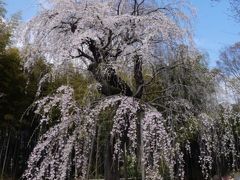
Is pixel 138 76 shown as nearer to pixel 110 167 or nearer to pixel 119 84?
pixel 119 84

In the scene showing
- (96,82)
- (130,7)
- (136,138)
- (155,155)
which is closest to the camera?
(155,155)

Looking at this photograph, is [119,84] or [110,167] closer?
[110,167]

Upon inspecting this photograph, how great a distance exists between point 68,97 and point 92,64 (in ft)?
2.42

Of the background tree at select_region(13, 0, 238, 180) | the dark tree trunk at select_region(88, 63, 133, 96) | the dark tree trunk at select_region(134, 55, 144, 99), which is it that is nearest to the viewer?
the background tree at select_region(13, 0, 238, 180)

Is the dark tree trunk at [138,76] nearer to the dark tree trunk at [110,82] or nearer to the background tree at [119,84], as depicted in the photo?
the background tree at [119,84]

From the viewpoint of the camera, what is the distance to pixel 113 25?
4.56 meters

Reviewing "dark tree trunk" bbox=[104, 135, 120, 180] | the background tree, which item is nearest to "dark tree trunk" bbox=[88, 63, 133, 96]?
the background tree

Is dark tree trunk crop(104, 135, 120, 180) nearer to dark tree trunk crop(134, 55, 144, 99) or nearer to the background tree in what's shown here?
the background tree

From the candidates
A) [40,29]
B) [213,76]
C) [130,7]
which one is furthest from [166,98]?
[40,29]

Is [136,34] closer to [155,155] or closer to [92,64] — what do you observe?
[92,64]

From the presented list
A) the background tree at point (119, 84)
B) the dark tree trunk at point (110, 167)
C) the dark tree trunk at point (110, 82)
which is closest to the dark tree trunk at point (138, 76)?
the background tree at point (119, 84)

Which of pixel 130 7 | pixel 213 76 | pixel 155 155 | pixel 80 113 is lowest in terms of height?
pixel 155 155

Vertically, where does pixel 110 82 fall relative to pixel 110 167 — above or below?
above

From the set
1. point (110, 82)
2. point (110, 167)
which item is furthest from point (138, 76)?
point (110, 167)
